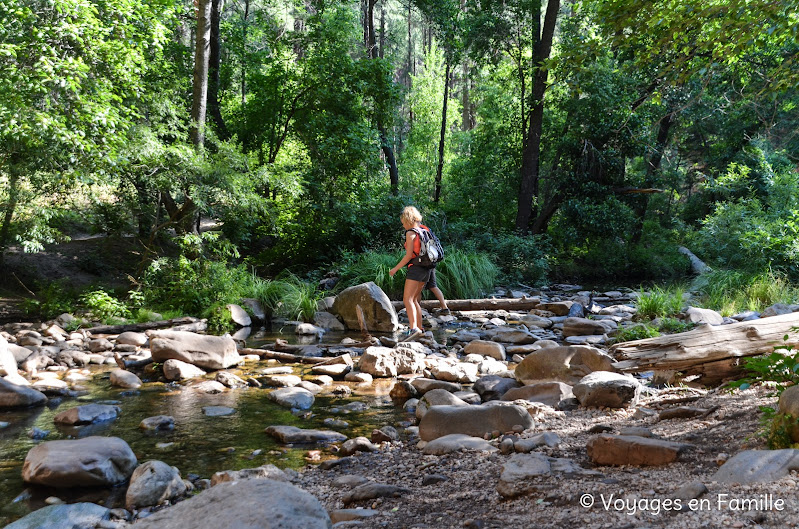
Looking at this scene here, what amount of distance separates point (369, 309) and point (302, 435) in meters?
5.95

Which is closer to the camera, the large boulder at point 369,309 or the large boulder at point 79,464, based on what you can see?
the large boulder at point 79,464

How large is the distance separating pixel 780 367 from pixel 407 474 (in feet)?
7.67

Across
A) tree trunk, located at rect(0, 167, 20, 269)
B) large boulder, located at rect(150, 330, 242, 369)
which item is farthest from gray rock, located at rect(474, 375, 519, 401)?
tree trunk, located at rect(0, 167, 20, 269)

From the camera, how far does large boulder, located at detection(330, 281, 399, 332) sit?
1077cm

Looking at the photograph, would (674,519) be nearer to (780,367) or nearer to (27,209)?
(780,367)

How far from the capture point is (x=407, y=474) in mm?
3977

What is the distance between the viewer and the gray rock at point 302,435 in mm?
4938

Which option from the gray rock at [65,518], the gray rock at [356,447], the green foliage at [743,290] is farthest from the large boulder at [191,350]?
the green foliage at [743,290]

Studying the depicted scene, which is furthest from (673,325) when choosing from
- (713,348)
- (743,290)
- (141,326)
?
(141,326)

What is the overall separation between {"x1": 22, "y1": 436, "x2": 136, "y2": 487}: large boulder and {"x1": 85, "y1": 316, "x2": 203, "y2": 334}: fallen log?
232 inches

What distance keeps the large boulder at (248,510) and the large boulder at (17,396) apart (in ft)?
13.8

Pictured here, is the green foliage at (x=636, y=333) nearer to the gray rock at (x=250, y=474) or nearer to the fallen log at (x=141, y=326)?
the gray rock at (x=250, y=474)

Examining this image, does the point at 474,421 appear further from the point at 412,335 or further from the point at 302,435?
the point at 412,335

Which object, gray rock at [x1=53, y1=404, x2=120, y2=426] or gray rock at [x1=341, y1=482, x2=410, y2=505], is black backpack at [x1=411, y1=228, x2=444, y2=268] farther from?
gray rock at [x1=341, y1=482, x2=410, y2=505]
